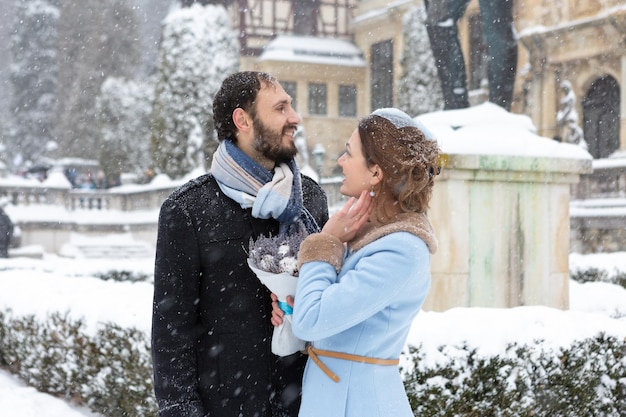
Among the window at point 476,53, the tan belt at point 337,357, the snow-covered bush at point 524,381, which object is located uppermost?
the window at point 476,53

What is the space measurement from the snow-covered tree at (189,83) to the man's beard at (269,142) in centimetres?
2221

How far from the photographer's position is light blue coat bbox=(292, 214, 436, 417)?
6.69 ft

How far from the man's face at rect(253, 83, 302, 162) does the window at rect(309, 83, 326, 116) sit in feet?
117

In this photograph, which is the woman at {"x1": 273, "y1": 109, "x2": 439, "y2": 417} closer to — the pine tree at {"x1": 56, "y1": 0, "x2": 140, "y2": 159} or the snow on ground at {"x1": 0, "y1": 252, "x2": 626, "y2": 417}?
the snow on ground at {"x1": 0, "y1": 252, "x2": 626, "y2": 417}

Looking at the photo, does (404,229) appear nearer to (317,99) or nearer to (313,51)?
(317,99)

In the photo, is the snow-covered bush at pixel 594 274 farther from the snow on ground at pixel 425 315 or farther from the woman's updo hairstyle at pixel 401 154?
the woman's updo hairstyle at pixel 401 154

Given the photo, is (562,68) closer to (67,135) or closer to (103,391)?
(103,391)

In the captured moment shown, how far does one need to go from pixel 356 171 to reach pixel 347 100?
37.2 metres

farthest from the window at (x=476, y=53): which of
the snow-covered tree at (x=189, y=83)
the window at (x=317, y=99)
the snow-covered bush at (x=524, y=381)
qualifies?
the snow-covered bush at (x=524, y=381)

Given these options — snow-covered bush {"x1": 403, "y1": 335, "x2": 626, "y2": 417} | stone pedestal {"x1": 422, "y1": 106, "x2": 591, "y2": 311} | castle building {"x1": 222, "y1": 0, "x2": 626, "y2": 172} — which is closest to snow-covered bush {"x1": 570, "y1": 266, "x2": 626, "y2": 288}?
stone pedestal {"x1": 422, "y1": 106, "x2": 591, "y2": 311}

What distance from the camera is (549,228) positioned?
6.09m

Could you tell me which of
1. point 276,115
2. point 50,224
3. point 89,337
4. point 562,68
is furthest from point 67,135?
point 276,115

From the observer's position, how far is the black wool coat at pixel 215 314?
7.96ft

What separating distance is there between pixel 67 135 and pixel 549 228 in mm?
45155
